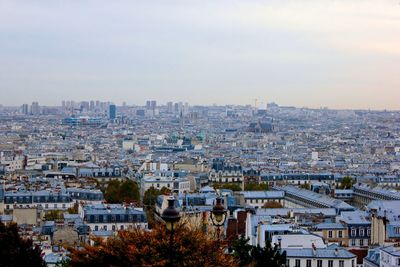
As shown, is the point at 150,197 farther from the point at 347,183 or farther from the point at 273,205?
the point at 347,183

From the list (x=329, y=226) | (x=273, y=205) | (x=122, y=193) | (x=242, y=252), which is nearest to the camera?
(x=242, y=252)

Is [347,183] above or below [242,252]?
below

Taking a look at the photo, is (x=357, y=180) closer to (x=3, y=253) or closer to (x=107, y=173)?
(x=107, y=173)

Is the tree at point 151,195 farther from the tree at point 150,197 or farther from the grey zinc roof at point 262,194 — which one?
the grey zinc roof at point 262,194

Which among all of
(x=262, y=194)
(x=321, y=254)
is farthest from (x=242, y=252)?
(x=262, y=194)

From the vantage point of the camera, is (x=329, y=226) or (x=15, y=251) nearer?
(x=15, y=251)

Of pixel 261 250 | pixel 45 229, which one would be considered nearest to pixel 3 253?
pixel 261 250

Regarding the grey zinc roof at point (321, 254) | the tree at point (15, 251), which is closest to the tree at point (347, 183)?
the grey zinc roof at point (321, 254)
